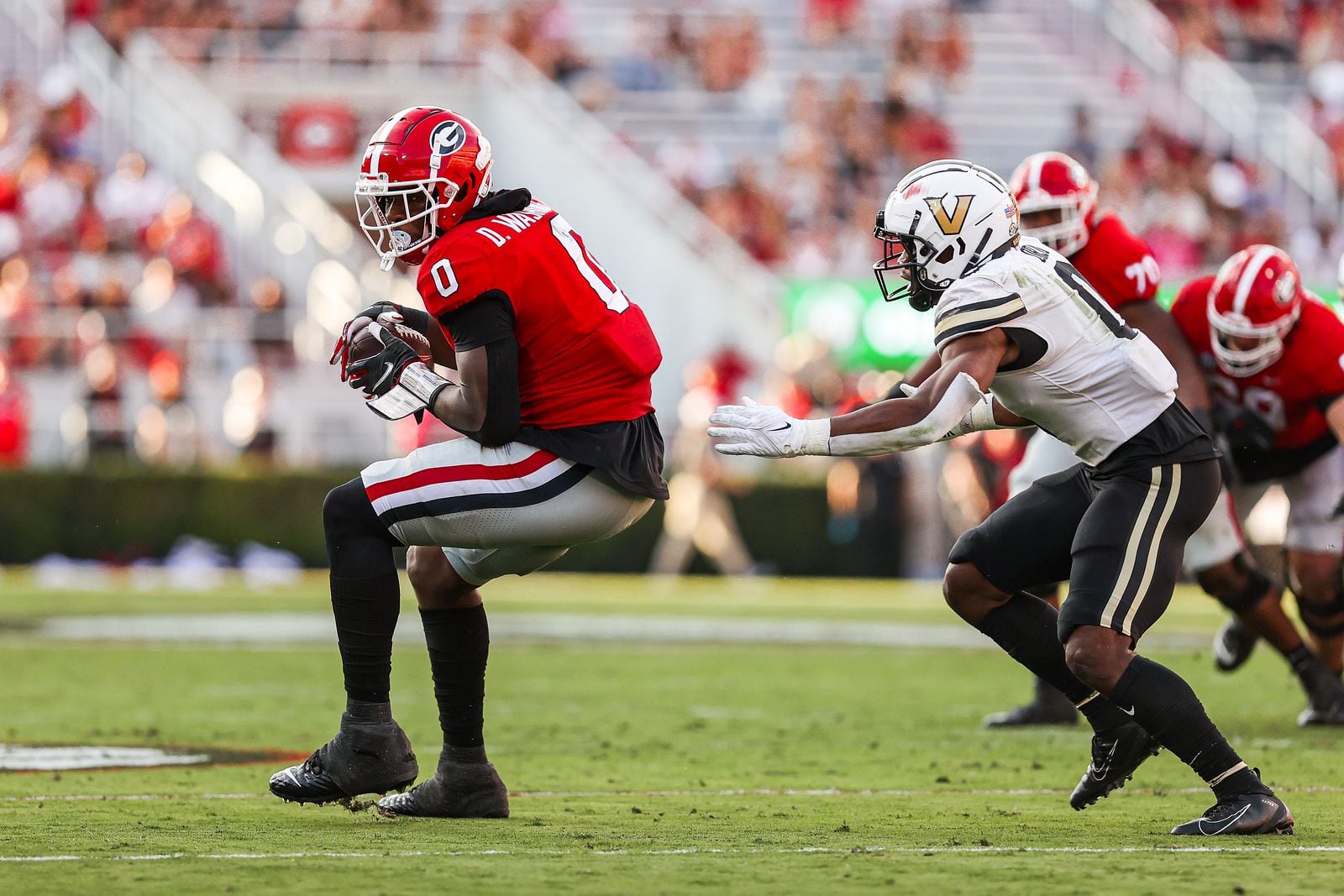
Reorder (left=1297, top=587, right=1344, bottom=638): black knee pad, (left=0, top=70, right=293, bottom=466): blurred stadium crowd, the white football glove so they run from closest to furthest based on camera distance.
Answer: the white football glove, (left=1297, top=587, right=1344, bottom=638): black knee pad, (left=0, top=70, right=293, bottom=466): blurred stadium crowd

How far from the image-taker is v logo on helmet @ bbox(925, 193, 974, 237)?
17.0ft

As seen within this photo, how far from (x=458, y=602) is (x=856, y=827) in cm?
121

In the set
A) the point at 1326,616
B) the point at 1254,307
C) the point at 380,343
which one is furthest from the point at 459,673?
the point at 1326,616

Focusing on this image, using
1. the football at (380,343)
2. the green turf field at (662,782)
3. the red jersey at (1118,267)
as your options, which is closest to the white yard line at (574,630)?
the green turf field at (662,782)

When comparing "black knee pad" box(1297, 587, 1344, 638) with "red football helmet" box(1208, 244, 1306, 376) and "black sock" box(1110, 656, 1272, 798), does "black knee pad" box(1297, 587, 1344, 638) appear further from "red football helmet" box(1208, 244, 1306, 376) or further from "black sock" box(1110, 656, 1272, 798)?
"black sock" box(1110, 656, 1272, 798)

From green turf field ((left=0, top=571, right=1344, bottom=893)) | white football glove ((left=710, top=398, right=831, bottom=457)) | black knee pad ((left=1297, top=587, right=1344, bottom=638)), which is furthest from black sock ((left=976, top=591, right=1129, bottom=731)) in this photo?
black knee pad ((left=1297, top=587, right=1344, bottom=638))

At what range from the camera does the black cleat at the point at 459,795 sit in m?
5.37

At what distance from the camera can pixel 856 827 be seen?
5191 millimetres

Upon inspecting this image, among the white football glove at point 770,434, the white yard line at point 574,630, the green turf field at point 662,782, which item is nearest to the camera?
the green turf field at point 662,782

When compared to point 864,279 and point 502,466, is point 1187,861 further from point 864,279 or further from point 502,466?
point 864,279

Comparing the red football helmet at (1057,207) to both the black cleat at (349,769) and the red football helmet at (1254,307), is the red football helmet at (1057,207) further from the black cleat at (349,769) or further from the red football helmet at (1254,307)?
the black cleat at (349,769)

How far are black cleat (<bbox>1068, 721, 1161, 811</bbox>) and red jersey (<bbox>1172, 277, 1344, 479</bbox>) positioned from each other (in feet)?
9.07

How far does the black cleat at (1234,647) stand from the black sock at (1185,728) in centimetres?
367

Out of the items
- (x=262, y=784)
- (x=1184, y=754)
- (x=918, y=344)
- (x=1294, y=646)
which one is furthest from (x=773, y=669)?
(x=918, y=344)
